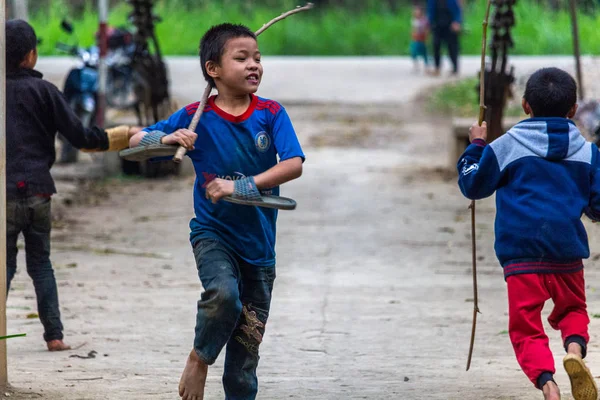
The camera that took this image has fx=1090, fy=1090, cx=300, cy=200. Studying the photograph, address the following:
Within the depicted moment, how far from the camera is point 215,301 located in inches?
160

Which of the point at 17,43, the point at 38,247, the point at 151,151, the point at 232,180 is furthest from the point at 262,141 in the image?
the point at 38,247

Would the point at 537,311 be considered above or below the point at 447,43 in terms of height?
Result: above

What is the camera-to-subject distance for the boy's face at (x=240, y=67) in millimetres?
4199

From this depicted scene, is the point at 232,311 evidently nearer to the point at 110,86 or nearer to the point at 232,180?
the point at 232,180

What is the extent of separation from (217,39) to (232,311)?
1.06 m

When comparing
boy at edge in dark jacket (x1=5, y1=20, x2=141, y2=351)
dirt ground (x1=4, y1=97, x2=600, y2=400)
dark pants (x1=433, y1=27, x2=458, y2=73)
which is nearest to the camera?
dirt ground (x1=4, y1=97, x2=600, y2=400)

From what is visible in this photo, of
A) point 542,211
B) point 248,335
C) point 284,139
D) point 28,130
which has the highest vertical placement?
point 284,139

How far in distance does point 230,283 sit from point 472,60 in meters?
20.4

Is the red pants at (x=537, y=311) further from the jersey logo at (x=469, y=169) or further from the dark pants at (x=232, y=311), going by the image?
the dark pants at (x=232, y=311)

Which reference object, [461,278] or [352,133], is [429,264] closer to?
[461,278]

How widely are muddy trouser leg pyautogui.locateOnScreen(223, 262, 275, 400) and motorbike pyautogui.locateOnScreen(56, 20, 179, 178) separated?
6847mm

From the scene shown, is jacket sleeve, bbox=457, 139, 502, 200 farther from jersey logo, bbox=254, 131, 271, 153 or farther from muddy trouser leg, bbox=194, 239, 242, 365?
muddy trouser leg, bbox=194, 239, 242, 365

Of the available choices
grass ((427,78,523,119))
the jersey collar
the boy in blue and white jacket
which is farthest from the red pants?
grass ((427,78,523,119))

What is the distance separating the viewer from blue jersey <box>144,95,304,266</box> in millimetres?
4176
